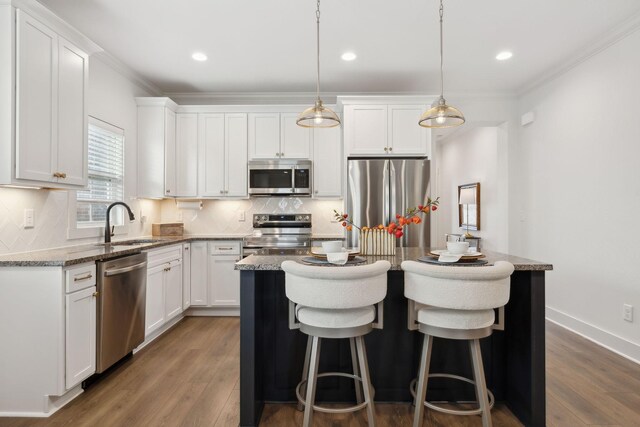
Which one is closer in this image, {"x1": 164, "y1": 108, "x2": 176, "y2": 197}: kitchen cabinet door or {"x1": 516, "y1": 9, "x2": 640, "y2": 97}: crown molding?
{"x1": 516, "y1": 9, "x2": 640, "y2": 97}: crown molding

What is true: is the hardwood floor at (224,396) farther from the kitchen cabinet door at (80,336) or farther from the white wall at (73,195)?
the white wall at (73,195)

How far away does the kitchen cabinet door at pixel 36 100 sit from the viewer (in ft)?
Result: 6.99

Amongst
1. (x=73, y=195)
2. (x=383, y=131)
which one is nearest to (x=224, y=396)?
(x=73, y=195)

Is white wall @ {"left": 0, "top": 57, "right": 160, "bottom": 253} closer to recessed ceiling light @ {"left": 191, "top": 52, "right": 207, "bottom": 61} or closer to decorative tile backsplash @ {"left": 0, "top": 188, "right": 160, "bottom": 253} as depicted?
decorative tile backsplash @ {"left": 0, "top": 188, "right": 160, "bottom": 253}

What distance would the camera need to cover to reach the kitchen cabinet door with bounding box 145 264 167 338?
3188 millimetres

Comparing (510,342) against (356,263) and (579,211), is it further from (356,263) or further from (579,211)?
(579,211)

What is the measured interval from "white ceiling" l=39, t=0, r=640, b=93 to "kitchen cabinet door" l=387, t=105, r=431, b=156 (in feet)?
1.44

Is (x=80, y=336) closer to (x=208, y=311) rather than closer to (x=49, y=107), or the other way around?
(x=49, y=107)

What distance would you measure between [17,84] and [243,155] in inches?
95.0

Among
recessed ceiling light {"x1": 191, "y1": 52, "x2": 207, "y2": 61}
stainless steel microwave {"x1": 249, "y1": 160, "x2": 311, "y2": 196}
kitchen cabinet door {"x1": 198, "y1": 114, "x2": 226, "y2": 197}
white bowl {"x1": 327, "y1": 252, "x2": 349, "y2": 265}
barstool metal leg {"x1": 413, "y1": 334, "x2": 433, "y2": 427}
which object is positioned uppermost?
recessed ceiling light {"x1": 191, "y1": 52, "x2": 207, "y2": 61}

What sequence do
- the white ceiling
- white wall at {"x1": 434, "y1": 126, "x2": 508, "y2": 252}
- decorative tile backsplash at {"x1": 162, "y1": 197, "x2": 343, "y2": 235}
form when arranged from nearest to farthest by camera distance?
the white ceiling < decorative tile backsplash at {"x1": 162, "y1": 197, "x2": 343, "y2": 235} < white wall at {"x1": 434, "y1": 126, "x2": 508, "y2": 252}

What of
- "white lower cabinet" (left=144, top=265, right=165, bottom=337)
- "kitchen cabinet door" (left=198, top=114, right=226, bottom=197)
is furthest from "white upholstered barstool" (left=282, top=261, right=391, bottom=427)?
"kitchen cabinet door" (left=198, top=114, right=226, bottom=197)

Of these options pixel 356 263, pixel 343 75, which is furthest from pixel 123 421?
pixel 343 75

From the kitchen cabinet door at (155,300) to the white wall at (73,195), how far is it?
2.13ft
